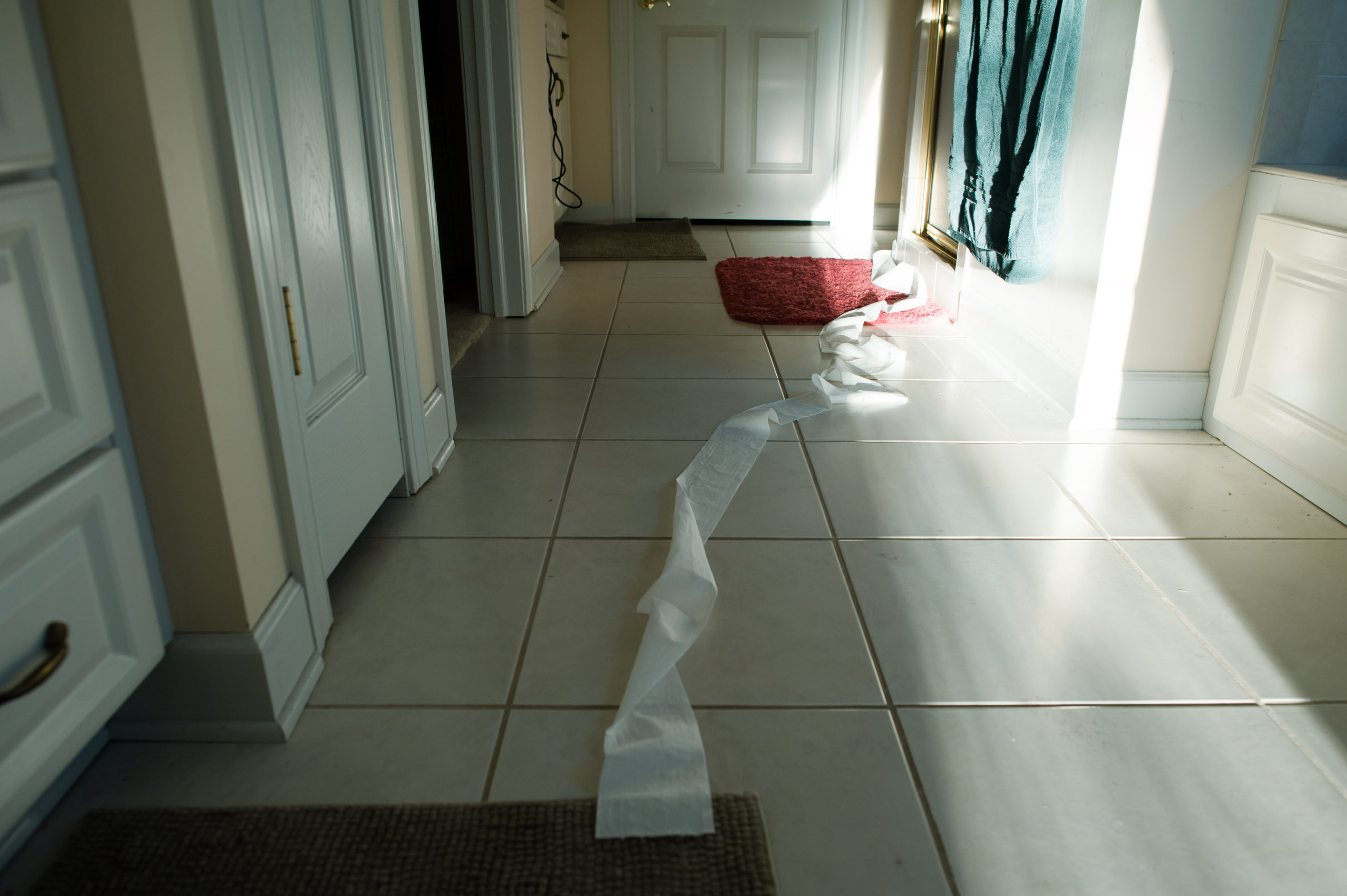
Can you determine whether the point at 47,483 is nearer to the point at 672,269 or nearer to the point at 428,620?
the point at 428,620

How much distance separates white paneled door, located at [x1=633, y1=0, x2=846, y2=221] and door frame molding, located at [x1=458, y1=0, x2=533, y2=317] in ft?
5.39

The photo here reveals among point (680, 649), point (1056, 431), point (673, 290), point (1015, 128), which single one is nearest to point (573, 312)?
point (673, 290)

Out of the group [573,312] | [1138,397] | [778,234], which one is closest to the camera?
[1138,397]

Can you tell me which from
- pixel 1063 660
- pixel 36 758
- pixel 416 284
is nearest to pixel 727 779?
pixel 1063 660

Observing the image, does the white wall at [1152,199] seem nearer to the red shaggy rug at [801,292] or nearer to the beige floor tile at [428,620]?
the red shaggy rug at [801,292]

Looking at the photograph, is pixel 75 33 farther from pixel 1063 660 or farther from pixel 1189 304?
pixel 1189 304

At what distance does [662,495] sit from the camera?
1.50 meters

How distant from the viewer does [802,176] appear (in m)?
4.14

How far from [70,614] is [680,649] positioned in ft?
2.00

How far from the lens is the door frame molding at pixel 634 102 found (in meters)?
3.86

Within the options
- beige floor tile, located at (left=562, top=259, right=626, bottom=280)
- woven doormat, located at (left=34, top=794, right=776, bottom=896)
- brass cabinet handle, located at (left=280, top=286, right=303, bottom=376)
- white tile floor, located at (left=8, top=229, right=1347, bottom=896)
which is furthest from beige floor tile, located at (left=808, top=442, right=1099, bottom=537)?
beige floor tile, located at (left=562, top=259, right=626, bottom=280)

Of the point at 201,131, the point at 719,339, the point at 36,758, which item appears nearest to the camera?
the point at 36,758

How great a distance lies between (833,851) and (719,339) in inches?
68.7

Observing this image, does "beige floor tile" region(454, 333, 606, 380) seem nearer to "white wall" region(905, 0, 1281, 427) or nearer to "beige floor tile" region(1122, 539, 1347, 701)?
"white wall" region(905, 0, 1281, 427)
